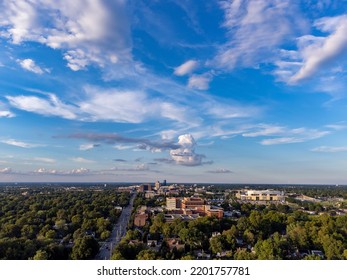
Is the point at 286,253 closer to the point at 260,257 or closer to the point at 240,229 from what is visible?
the point at 260,257

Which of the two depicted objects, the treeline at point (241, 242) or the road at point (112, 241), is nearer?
the treeline at point (241, 242)

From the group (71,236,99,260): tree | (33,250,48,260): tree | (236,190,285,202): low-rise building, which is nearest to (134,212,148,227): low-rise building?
(71,236,99,260): tree

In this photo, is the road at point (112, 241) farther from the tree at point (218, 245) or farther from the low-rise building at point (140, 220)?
the tree at point (218, 245)

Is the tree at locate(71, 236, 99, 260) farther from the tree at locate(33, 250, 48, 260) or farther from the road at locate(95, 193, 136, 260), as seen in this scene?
the tree at locate(33, 250, 48, 260)

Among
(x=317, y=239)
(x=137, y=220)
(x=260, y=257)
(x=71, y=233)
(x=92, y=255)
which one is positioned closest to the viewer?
(x=260, y=257)

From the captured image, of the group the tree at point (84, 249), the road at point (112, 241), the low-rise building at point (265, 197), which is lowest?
the road at point (112, 241)

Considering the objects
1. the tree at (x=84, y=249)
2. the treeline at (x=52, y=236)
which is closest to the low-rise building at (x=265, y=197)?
the treeline at (x=52, y=236)

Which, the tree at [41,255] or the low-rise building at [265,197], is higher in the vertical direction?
the low-rise building at [265,197]
